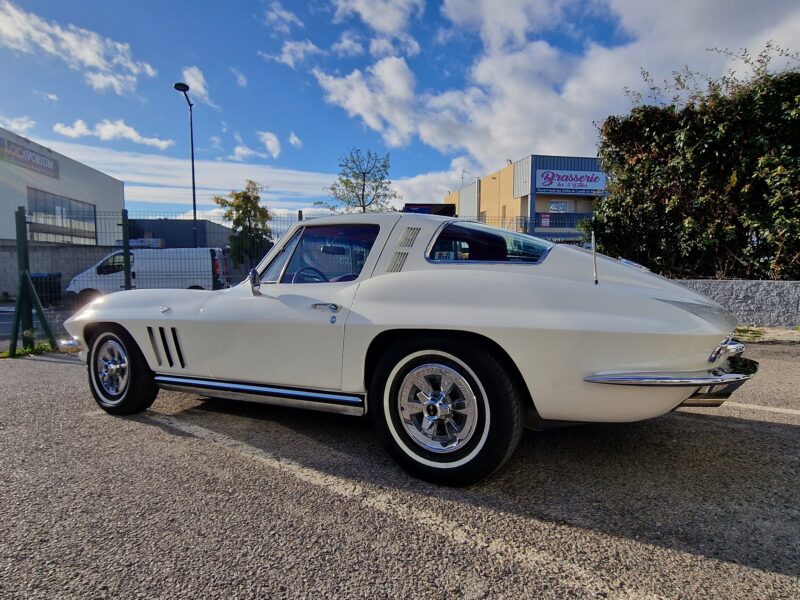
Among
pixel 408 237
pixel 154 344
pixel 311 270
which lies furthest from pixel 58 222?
pixel 408 237

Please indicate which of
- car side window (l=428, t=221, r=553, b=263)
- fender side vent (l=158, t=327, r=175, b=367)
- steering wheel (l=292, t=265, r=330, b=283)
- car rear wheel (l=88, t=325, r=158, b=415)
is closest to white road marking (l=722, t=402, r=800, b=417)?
car side window (l=428, t=221, r=553, b=263)

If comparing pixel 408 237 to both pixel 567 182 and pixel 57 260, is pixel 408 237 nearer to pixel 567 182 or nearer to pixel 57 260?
pixel 57 260

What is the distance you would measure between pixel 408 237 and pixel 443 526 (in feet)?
5.14

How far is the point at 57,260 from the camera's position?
40.0 ft

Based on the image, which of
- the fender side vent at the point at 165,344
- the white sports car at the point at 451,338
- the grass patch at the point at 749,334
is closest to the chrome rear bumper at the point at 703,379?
the white sports car at the point at 451,338

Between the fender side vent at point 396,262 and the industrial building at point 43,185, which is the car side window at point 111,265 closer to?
the industrial building at point 43,185

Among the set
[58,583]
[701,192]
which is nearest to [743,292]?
[701,192]

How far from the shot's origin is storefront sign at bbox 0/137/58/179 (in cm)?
2631

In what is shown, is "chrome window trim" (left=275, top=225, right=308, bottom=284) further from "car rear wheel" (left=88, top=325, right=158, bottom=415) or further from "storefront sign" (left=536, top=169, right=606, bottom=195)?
"storefront sign" (left=536, top=169, right=606, bottom=195)

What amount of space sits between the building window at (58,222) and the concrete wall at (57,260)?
1.77 feet

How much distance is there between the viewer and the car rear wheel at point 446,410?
93.2 inches

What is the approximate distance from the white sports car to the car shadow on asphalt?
0.28 meters

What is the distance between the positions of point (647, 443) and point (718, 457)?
15.0 inches

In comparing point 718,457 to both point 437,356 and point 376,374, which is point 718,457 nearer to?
point 437,356
